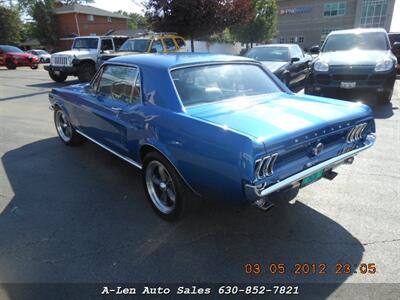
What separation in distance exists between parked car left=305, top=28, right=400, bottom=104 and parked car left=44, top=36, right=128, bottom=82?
9915mm

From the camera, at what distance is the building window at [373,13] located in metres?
46.6

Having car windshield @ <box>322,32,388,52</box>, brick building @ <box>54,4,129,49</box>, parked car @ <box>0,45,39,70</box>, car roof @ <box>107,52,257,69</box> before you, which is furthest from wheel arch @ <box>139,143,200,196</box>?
brick building @ <box>54,4,129,49</box>

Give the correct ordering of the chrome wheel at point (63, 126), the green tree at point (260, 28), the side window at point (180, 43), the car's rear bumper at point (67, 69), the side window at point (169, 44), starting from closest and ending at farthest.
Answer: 1. the chrome wheel at point (63, 126)
2. the side window at point (169, 44)
3. the car's rear bumper at point (67, 69)
4. the side window at point (180, 43)
5. the green tree at point (260, 28)

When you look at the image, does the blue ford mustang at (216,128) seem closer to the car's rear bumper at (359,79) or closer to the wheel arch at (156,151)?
the wheel arch at (156,151)

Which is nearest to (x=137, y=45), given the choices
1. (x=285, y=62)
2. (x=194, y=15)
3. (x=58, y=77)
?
(x=58, y=77)

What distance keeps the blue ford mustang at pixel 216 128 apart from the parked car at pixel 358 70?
413 cm

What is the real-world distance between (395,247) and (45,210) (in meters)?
3.53

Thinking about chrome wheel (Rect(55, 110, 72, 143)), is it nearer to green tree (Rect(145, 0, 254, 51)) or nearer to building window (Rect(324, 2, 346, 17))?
green tree (Rect(145, 0, 254, 51))

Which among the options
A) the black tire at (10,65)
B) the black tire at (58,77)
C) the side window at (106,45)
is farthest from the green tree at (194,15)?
the black tire at (10,65)

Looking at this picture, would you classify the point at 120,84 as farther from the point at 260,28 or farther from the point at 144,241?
the point at 260,28

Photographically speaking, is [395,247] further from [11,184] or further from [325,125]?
[11,184]

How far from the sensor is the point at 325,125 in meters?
2.69

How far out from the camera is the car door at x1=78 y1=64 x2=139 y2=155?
354 centimetres

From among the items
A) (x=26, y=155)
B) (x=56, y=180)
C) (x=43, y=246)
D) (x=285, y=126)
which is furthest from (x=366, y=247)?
(x=26, y=155)
